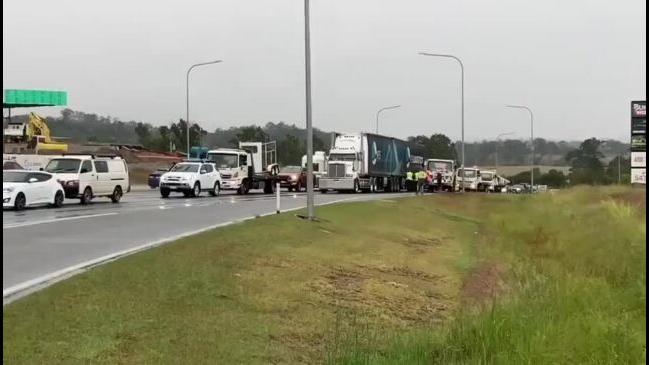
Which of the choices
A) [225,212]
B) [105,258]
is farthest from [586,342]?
[225,212]

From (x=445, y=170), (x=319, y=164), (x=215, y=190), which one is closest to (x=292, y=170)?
(x=319, y=164)

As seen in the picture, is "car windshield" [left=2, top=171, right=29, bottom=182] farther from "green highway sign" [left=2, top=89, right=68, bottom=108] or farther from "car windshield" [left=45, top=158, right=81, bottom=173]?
"green highway sign" [left=2, top=89, right=68, bottom=108]

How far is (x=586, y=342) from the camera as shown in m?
8.80

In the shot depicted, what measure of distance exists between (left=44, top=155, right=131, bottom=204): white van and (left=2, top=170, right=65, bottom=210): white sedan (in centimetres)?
181

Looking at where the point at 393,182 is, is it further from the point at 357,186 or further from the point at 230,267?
the point at 230,267

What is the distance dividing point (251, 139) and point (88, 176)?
74511mm

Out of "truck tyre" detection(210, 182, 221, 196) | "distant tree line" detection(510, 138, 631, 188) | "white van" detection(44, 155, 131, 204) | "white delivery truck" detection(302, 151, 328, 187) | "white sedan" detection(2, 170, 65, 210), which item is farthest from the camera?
"distant tree line" detection(510, 138, 631, 188)

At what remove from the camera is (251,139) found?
106 meters

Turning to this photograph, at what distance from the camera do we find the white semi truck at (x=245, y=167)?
44.4 metres

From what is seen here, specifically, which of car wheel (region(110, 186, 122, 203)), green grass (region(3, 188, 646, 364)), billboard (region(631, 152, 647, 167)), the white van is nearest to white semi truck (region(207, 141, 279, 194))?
car wheel (region(110, 186, 122, 203))

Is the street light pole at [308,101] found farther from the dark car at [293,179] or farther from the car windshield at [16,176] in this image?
the dark car at [293,179]

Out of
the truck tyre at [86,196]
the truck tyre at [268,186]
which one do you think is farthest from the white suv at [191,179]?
the truck tyre at [86,196]

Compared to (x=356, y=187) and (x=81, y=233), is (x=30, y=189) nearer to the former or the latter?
(x=81, y=233)

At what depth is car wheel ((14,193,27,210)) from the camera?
2642 cm
